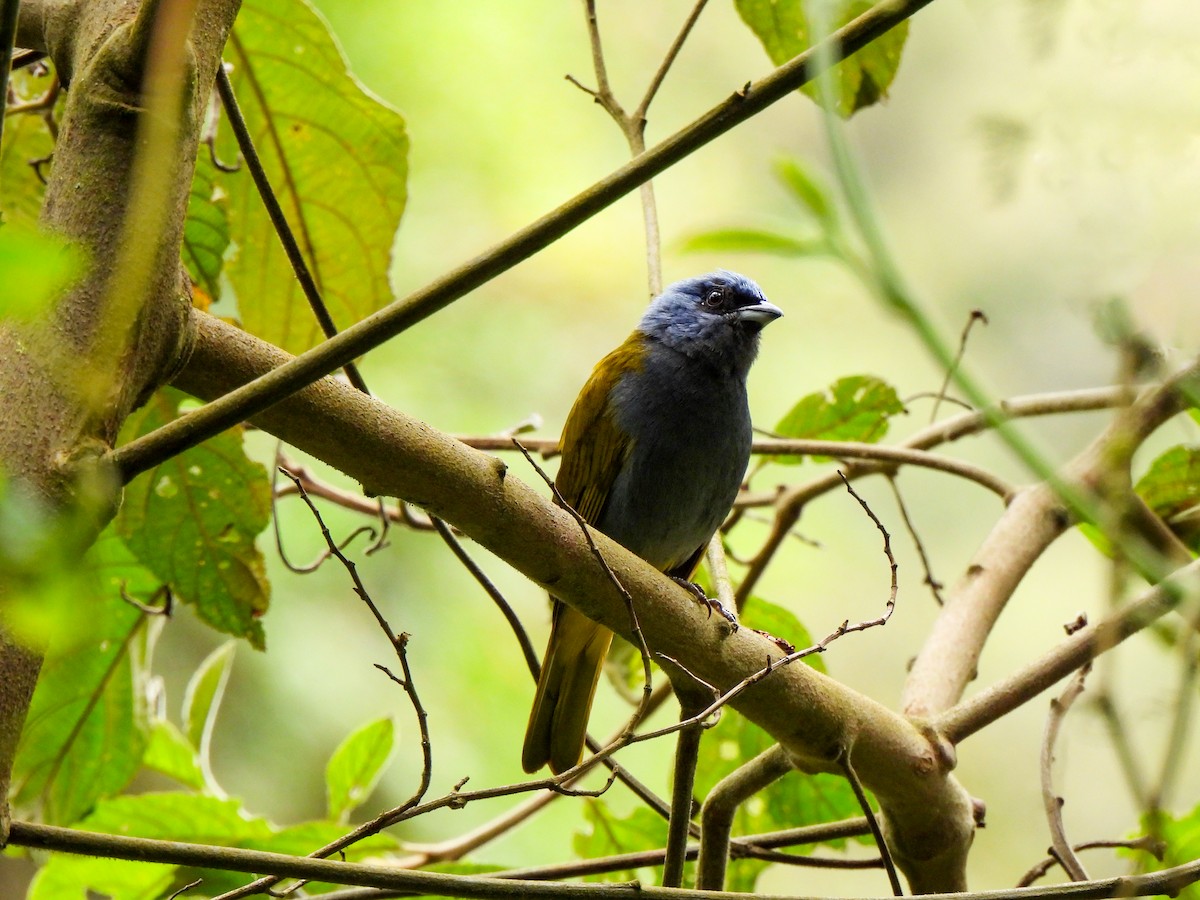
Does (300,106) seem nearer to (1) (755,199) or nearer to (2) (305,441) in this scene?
(2) (305,441)

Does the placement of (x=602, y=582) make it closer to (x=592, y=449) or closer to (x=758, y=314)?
(x=592, y=449)

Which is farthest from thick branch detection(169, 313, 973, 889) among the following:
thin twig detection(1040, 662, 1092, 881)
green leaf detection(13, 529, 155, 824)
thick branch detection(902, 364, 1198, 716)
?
green leaf detection(13, 529, 155, 824)

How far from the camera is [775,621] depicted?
3195 millimetres

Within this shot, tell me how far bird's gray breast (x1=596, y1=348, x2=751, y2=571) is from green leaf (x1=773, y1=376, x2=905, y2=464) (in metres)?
0.25

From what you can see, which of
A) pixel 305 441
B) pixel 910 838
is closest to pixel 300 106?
pixel 305 441

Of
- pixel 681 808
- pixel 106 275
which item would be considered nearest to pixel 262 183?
pixel 106 275

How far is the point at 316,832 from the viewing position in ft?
7.98

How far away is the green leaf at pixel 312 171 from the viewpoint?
2633 mm

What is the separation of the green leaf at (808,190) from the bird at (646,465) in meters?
2.22

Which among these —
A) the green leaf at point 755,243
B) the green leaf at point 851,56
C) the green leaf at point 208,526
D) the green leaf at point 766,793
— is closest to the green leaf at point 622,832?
the green leaf at point 766,793

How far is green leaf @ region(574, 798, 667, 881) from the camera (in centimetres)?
294

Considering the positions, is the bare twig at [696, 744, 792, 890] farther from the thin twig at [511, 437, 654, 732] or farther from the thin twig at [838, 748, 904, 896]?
the thin twig at [511, 437, 654, 732]

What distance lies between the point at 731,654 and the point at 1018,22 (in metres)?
1.23

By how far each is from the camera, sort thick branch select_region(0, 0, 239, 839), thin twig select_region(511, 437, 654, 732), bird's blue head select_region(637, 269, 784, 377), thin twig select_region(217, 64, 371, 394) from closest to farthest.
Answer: thick branch select_region(0, 0, 239, 839), thin twig select_region(511, 437, 654, 732), thin twig select_region(217, 64, 371, 394), bird's blue head select_region(637, 269, 784, 377)
